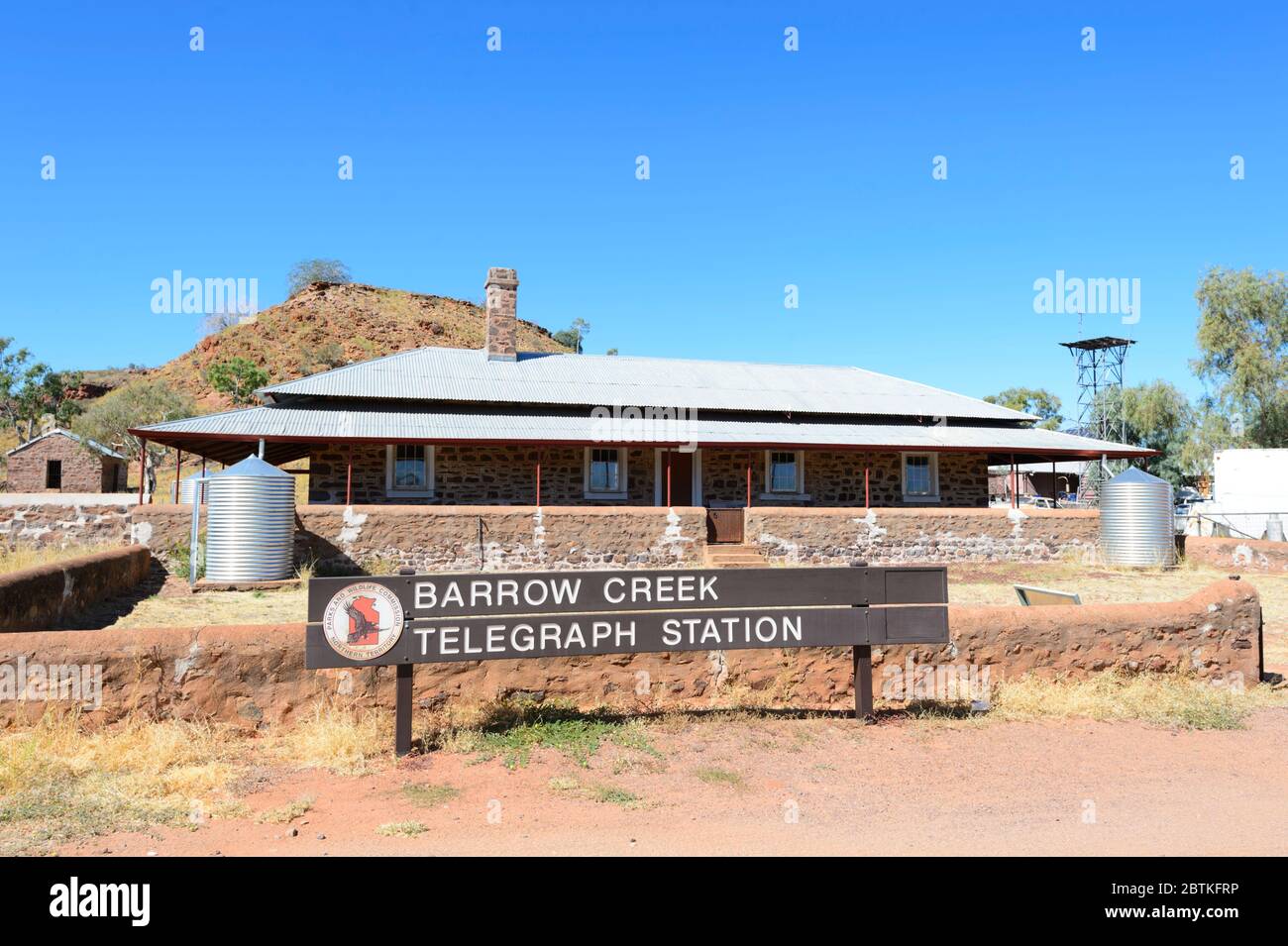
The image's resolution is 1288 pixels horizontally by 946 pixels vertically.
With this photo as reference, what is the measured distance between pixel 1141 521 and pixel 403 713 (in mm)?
16971

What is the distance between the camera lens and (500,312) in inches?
936

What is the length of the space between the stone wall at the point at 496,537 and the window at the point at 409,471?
3631 mm

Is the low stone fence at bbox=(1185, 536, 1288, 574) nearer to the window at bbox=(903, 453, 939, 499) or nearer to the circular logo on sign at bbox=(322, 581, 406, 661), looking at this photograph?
the window at bbox=(903, 453, 939, 499)

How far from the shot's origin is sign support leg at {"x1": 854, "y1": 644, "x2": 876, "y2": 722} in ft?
20.3

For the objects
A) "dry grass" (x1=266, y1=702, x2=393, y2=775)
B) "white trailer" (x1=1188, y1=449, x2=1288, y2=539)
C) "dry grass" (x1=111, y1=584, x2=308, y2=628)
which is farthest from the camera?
"white trailer" (x1=1188, y1=449, x2=1288, y2=539)

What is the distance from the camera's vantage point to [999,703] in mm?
6477

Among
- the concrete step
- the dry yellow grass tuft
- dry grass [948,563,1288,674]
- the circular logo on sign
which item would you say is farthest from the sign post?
the concrete step

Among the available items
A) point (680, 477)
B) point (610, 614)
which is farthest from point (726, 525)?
point (610, 614)

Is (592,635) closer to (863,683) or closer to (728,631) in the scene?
(728,631)

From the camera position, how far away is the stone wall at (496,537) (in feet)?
49.4

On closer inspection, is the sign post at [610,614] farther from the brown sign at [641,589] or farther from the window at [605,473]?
the window at [605,473]

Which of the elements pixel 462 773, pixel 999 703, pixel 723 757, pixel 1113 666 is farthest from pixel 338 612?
pixel 1113 666
